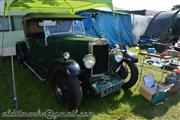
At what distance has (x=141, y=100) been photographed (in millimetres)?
4508

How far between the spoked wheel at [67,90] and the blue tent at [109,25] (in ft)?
17.4

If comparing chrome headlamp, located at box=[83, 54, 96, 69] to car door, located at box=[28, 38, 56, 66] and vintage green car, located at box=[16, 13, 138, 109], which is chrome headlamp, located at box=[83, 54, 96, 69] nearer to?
vintage green car, located at box=[16, 13, 138, 109]

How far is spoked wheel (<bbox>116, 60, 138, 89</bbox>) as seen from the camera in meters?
4.78

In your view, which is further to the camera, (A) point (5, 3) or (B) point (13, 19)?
(B) point (13, 19)

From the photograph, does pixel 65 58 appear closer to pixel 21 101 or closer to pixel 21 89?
pixel 21 101

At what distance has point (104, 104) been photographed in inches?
168

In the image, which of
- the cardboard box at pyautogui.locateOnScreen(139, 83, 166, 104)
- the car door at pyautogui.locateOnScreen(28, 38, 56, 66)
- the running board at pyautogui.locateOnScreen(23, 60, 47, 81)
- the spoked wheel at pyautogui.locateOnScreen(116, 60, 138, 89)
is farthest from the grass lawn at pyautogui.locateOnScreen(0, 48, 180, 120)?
the car door at pyautogui.locateOnScreen(28, 38, 56, 66)

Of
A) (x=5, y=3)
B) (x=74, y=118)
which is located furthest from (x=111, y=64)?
(x=5, y=3)

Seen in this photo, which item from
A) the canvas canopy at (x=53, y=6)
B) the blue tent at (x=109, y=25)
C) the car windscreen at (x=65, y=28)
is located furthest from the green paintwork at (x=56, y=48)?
the blue tent at (x=109, y=25)

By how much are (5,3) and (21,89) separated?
2.21 m

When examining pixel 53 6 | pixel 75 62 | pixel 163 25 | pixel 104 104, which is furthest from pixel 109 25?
pixel 75 62

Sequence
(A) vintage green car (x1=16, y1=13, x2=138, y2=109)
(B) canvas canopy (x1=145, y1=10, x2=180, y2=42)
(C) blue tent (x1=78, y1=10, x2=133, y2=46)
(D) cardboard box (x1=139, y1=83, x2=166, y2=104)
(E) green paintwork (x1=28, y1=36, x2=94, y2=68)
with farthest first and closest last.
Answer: (B) canvas canopy (x1=145, y1=10, x2=180, y2=42) < (C) blue tent (x1=78, y1=10, x2=133, y2=46) < (D) cardboard box (x1=139, y1=83, x2=166, y2=104) < (E) green paintwork (x1=28, y1=36, x2=94, y2=68) < (A) vintage green car (x1=16, y1=13, x2=138, y2=109)

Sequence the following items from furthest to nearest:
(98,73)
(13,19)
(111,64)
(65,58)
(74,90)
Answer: (13,19) < (111,64) < (98,73) < (65,58) < (74,90)

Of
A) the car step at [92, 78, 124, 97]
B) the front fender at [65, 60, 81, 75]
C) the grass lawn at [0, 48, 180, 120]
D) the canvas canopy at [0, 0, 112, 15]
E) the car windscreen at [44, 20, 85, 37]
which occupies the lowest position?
the grass lawn at [0, 48, 180, 120]
